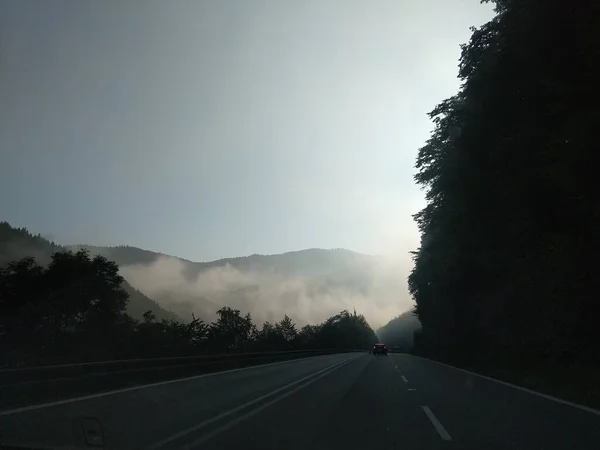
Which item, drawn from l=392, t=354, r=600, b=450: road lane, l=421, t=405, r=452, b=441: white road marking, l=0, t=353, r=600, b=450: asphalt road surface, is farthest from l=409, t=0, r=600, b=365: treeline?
l=421, t=405, r=452, b=441: white road marking

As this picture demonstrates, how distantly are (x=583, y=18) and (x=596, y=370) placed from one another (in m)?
Result: 10.7

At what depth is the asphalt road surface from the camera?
736cm

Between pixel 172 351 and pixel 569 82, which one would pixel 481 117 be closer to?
pixel 569 82

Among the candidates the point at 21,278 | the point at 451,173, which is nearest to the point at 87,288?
the point at 21,278

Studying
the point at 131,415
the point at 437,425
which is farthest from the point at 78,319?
the point at 437,425

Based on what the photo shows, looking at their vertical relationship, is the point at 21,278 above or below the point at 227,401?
above

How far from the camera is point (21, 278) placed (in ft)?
127

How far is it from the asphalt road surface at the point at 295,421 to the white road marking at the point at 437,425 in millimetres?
19

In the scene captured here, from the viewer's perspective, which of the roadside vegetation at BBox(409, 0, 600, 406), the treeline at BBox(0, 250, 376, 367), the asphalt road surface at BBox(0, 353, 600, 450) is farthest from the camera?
the treeline at BBox(0, 250, 376, 367)

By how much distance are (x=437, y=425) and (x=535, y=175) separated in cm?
1193

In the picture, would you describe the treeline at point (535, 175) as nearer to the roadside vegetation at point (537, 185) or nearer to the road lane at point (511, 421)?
the roadside vegetation at point (537, 185)

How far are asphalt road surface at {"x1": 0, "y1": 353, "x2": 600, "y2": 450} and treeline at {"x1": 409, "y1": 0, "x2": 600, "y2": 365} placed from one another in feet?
20.3

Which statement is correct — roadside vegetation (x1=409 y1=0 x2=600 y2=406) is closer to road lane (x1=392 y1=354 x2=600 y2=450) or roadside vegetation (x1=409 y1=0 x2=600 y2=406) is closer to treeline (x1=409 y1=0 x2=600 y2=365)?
treeline (x1=409 y1=0 x2=600 y2=365)

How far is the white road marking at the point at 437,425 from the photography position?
8297 mm
